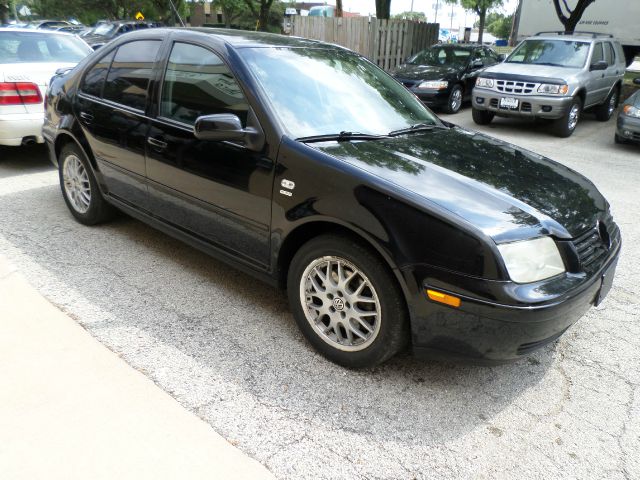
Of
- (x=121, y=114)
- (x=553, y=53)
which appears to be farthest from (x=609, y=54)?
(x=121, y=114)

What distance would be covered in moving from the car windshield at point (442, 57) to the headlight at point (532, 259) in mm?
10975

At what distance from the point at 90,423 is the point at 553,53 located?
35.1 ft

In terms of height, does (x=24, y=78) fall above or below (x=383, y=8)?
below

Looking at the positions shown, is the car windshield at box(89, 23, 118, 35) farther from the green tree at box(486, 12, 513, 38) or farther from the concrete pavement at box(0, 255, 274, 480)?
the green tree at box(486, 12, 513, 38)

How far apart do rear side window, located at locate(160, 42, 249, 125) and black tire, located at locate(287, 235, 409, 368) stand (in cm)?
94

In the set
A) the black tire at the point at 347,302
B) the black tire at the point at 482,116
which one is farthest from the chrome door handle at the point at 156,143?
the black tire at the point at 482,116

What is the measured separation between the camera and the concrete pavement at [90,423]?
2.13 m

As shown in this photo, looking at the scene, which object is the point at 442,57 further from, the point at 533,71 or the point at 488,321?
the point at 488,321

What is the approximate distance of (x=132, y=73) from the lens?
3.91 meters

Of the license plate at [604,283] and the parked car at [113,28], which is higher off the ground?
the parked car at [113,28]

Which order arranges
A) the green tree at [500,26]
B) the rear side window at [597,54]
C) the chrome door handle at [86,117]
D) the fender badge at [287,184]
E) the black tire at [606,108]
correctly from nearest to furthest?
the fender badge at [287,184] < the chrome door handle at [86,117] < the rear side window at [597,54] < the black tire at [606,108] < the green tree at [500,26]

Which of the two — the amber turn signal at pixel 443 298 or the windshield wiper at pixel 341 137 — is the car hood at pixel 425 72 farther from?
the amber turn signal at pixel 443 298

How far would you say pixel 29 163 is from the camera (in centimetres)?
676

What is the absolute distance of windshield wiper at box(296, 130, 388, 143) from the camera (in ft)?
9.62
